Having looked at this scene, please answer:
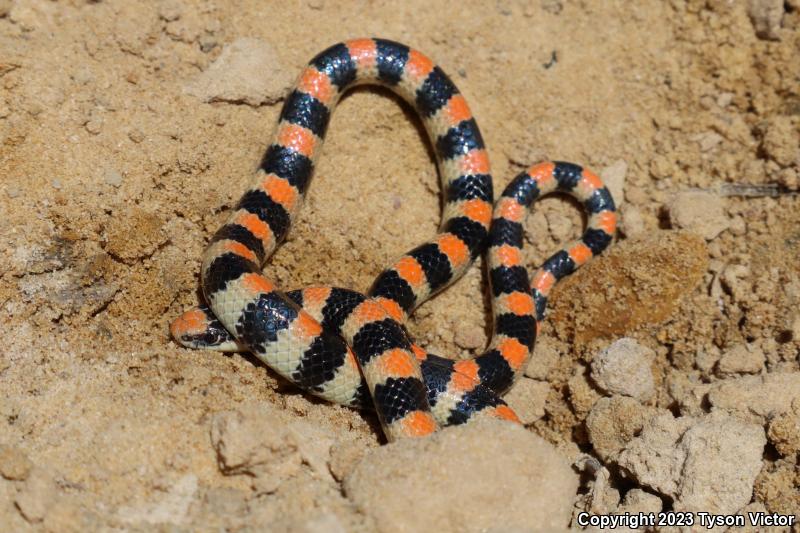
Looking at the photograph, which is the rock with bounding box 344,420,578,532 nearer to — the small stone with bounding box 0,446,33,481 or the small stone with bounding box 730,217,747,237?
the small stone with bounding box 0,446,33,481

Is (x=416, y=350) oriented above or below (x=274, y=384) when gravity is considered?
above

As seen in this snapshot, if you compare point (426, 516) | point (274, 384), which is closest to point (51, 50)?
point (274, 384)

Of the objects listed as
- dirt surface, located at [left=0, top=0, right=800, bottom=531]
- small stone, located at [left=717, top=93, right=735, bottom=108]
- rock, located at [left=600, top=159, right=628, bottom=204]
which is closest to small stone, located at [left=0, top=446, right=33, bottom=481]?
dirt surface, located at [left=0, top=0, right=800, bottom=531]

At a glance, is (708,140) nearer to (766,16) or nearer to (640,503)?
(766,16)

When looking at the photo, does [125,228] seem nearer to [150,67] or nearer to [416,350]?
[150,67]

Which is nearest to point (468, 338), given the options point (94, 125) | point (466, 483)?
point (466, 483)

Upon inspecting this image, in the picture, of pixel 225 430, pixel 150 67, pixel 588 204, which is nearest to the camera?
pixel 225 430

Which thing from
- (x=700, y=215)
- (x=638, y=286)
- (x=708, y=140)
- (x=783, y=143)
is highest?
(x=783, y=143)
